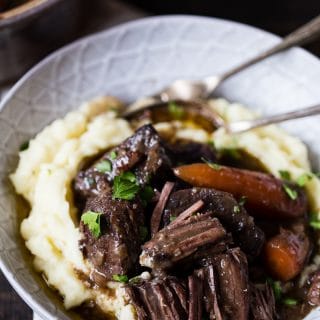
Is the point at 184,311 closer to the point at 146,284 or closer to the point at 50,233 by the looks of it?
the point at 146,284

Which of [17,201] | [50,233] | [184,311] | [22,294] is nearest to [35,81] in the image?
[17,201]

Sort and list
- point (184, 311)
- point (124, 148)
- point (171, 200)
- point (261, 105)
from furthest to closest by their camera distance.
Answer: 1. point (261, 105)
2. point (124, 148)
3. point (171, 200)
4. point (184, 311)

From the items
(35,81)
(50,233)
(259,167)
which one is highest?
(35,81)

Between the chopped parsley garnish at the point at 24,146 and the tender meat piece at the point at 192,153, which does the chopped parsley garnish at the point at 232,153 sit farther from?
the chopped parsley garnish at the point at 24,146

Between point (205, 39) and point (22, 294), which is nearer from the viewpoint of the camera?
point (22, 294)

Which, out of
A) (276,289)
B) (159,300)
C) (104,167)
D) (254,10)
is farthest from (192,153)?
(254,10)

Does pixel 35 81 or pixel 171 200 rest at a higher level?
pixel 35 81

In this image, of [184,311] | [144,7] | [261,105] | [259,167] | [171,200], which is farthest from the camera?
[144,7]

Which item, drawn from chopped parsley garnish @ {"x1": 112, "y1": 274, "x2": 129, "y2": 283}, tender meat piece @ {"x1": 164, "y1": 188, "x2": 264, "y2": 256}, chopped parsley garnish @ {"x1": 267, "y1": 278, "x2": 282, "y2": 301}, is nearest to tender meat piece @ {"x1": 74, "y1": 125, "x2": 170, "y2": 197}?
tender meat piece @ {"x1": 164, "y1": 188, "x2": 264, "y2": 256}
